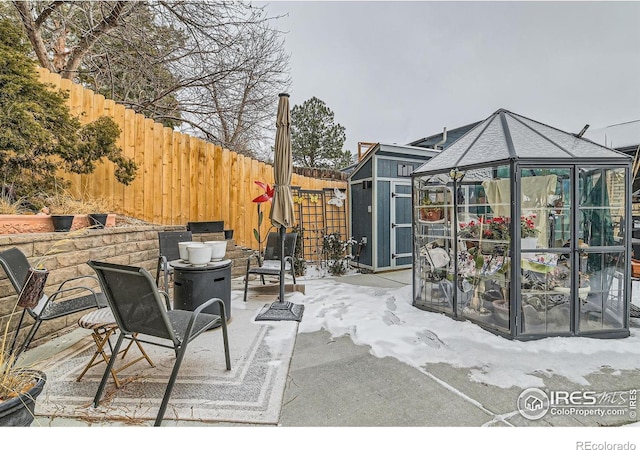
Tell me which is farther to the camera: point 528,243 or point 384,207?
point 384,207

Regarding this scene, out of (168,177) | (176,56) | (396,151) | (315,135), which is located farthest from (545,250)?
(315,135)

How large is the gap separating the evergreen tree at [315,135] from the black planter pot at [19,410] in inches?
568

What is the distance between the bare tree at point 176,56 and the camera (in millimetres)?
4734

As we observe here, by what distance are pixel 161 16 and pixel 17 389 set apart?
5641 mm

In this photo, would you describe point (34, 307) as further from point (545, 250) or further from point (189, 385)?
point (545, 250)

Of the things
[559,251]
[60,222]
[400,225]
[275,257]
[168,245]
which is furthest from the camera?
[400,225]

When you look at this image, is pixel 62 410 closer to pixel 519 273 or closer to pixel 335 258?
pixel 519 273

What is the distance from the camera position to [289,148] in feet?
12.7

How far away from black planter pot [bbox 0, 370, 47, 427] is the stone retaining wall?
2.02 ft

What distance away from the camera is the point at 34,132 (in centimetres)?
306

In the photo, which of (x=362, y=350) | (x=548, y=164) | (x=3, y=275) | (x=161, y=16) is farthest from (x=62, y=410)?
(x=161, y=16)

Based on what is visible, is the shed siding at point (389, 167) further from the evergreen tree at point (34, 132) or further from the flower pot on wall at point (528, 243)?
the evergreen tree at point (34, 132)

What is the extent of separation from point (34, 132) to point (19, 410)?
2761 mm
